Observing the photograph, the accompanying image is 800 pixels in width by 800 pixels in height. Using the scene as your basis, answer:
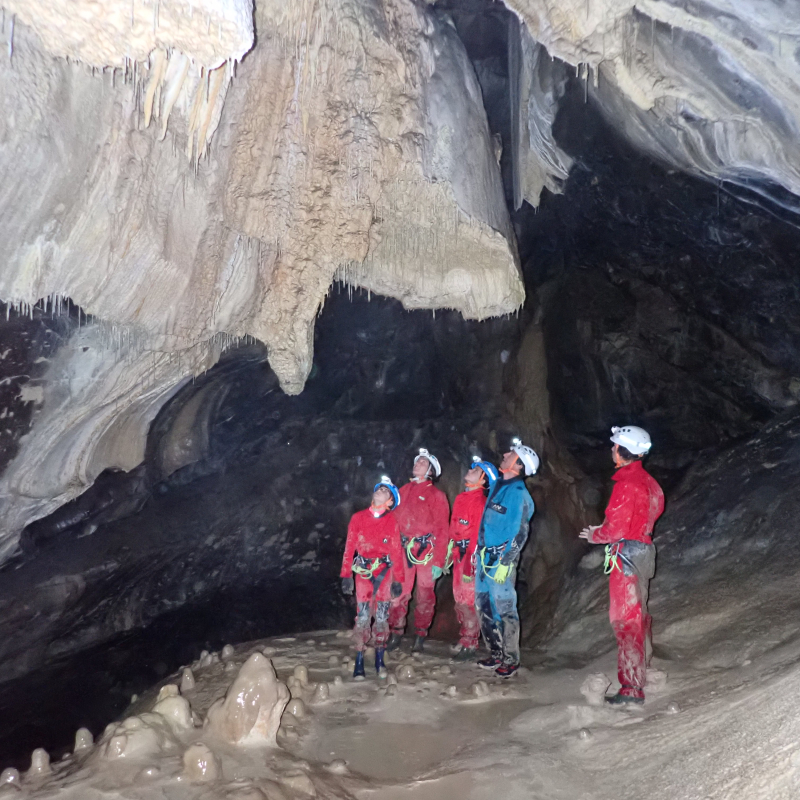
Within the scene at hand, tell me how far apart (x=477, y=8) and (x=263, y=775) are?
280 inches

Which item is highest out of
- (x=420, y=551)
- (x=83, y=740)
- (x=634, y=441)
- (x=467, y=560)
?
(x=634, y=441)

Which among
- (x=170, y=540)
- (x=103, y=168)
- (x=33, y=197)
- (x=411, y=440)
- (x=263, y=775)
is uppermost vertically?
(x=103, y=168)

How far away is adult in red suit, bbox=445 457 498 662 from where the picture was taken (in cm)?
590

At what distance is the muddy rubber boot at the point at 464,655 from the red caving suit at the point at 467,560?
3 cm

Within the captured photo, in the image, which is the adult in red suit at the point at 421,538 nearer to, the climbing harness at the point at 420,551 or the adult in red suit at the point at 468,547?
the climbing harness at the point at 420,551

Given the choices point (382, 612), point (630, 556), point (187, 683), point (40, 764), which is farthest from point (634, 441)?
point (40, 764)

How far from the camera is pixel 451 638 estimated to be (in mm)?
8906

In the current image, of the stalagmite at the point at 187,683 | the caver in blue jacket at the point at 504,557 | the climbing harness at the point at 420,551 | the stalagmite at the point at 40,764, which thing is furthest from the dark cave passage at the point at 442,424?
the stalagmite at the point at 40,764

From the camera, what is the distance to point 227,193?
16.7 feet

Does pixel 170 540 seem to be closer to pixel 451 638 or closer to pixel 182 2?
pixel 451 638

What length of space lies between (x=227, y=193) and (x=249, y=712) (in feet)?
11.3

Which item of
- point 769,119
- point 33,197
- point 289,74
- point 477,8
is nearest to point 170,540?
point 33,197

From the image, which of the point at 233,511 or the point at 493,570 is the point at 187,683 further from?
the point at 233,511

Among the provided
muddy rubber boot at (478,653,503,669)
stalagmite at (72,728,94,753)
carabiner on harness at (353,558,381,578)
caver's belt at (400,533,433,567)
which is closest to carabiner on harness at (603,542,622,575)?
muddy rubber boot at (478,653,503,669)
